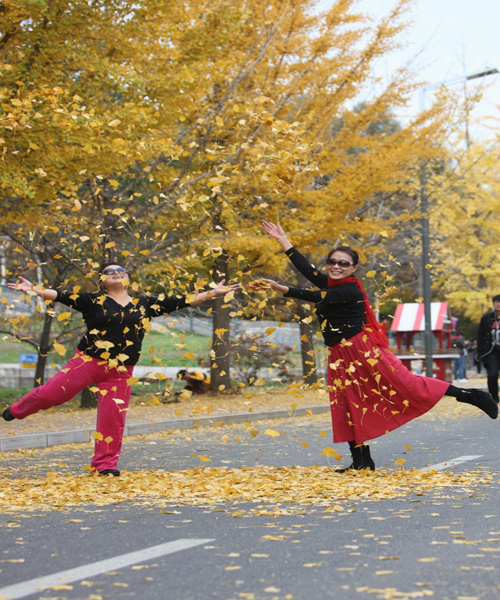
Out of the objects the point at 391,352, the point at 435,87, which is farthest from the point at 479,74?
the point at 391,352

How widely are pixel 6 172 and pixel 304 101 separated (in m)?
8.00

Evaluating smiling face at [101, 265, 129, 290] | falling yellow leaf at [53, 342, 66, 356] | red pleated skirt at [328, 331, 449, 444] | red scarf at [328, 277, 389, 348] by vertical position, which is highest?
smiling face at [101, 265, 129, 290]

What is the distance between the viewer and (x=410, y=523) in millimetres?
4961

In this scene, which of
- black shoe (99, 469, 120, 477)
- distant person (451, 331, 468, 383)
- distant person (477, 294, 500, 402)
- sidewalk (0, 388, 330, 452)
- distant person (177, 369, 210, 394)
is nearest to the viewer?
black shoe (99, 469, 120, 477)

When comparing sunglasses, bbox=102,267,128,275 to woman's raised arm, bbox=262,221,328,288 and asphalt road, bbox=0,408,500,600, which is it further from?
asphalt road, bbox=0,408,500,600

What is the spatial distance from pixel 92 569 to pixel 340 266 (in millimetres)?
3740

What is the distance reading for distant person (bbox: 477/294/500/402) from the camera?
540 inches

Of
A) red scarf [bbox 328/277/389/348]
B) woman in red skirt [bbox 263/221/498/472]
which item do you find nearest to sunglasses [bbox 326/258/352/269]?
woman in red skirt [bbox 263/221/498/472]

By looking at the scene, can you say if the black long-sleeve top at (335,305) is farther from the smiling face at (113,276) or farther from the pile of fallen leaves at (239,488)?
the smiling face at (113,276)

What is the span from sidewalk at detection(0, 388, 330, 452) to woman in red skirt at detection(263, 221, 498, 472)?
762 mm

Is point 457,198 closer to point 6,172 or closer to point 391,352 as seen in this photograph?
point 6,172

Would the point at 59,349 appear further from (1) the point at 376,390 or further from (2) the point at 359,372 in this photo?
(1) the point at 376,390

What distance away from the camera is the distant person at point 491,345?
13.7 metres

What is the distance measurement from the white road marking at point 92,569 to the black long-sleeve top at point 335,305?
2862 mm
